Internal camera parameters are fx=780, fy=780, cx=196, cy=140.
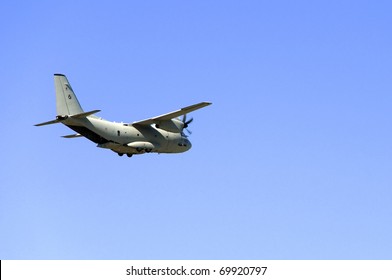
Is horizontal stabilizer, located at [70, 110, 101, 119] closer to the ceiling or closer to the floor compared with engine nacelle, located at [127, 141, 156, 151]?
closer to the ceiling

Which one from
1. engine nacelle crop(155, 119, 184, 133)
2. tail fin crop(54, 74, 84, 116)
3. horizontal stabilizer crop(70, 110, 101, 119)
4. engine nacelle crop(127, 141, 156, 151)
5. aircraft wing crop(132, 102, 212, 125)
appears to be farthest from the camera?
engine nacelle crop(155, 119, 184, 133)

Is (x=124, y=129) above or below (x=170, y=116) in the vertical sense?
below

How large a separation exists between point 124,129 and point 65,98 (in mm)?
5569

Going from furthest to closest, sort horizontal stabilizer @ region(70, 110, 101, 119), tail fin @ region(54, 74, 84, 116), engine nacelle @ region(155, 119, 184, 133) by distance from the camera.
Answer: engine nacelle @ region(155, 119, 184, 133) → tail fin @ region(54, 74, 84, 116) → horizontal stabilizer @ region(70, 110, 101, 119)

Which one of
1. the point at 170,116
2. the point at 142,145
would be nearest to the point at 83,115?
the point at 142,145

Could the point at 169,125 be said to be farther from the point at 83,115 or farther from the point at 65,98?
the point at 65,98

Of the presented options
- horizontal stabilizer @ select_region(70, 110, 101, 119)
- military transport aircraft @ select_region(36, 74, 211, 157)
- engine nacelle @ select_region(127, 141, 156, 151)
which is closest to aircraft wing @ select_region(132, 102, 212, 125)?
military transport aircraft @ select_region(36, 74, 211, 157)

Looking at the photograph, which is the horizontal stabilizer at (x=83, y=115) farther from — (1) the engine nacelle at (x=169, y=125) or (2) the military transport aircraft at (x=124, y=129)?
(1) the engine nacelle at (x=169, y=125)

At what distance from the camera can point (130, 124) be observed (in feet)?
209

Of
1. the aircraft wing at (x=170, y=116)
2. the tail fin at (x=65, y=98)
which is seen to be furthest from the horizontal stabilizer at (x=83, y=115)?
the aircraft wing at (x=170, y=116)

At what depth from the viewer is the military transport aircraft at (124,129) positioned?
6006cm

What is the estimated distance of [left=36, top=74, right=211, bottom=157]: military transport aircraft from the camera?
60.1 meters

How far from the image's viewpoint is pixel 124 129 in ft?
206

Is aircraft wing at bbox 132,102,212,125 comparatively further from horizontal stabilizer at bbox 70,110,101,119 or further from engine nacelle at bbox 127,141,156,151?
horizontal stabilizer at bbox 70,110,101,119
